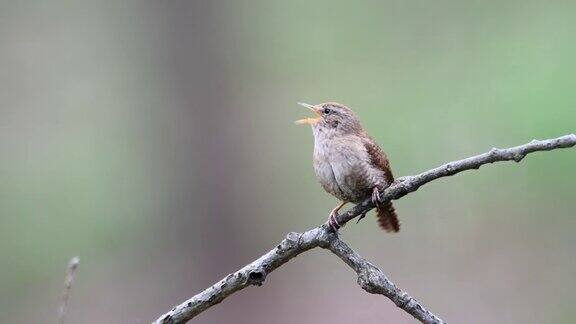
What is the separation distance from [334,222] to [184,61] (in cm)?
701

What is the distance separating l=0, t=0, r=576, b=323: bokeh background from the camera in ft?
30.8

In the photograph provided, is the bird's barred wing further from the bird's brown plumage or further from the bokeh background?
the bokeh background

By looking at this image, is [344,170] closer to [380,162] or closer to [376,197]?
[380,162]

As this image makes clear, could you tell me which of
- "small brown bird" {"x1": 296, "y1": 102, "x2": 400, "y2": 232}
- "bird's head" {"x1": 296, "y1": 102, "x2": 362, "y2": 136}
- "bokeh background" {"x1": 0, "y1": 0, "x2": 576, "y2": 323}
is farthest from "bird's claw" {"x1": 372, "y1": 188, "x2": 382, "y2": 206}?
"bokeh background" {"x1": 0, "y1": 0, "x2": 576, "y2": 323}

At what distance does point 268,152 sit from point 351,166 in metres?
8.61

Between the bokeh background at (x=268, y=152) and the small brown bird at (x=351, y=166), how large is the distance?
5969 millimetres

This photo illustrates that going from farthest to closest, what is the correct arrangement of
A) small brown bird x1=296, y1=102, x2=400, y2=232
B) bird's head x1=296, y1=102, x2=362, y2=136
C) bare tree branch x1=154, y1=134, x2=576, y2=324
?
bird's head x1=296, y1=102, x2=362, y2=136 → small brown bird x1=296, y1=102, x2=400, y2=232 → bare tree branch x1=154, y1=134, x2=576, y2=324

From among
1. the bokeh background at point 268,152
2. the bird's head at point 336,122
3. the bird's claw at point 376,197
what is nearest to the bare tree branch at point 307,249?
the bird's claw at point 376,197

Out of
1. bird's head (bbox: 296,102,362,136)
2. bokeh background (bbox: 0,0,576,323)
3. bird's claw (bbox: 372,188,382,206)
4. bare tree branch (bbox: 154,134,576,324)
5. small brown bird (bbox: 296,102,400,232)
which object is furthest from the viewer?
bokeh background (bbox: 0,0,576,323)

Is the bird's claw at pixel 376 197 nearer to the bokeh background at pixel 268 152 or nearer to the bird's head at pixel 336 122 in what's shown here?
the bird's head at pixel 336 122

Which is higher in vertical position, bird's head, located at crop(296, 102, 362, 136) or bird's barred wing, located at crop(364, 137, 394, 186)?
bird's head, located at crop(296, 102, 362, 136)

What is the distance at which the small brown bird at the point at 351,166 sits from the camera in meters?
2.89

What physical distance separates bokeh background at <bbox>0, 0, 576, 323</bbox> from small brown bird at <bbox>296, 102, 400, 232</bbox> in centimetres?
597

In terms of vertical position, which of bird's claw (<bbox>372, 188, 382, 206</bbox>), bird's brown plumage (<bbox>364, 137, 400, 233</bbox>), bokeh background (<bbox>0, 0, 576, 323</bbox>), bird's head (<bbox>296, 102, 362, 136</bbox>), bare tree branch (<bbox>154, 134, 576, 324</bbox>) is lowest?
bare tree branch (<bbox>154, 134, 576, 324</bbox>)
